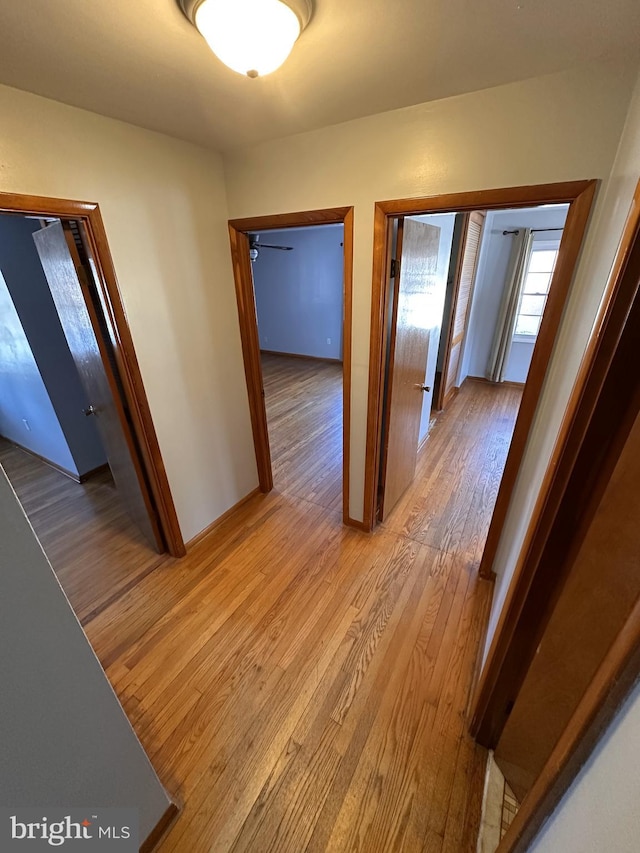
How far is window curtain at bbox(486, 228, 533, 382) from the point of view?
4.29 m

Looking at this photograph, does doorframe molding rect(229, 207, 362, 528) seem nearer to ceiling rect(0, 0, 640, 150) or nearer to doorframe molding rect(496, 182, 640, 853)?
ceiling rect(0, 0, 640, 150)

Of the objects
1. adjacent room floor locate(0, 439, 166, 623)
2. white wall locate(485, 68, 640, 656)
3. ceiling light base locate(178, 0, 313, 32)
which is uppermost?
ceiling light base locate(178, 0, 313, 32)

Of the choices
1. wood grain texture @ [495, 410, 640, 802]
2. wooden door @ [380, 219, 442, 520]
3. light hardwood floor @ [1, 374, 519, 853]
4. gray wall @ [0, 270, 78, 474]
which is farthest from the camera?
gray wall @ [0, 270, 78, 474]

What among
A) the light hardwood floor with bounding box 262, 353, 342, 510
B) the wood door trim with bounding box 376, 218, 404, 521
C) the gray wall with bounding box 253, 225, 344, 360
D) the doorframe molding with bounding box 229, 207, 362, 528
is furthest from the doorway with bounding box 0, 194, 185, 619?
the gray wall with bounding box 253, 225, 344, 360

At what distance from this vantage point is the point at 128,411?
1.78m

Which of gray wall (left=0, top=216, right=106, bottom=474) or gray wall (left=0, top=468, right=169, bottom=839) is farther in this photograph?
gray wall (left=0, top=216, right=106, bottom=474)

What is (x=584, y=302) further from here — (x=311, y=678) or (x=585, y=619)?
(x=311, y=678)

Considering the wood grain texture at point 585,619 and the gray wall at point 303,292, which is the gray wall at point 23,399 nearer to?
the wood grain texture at point 585,619

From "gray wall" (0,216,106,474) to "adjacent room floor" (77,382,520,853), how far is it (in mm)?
1592

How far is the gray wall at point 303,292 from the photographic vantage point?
18.8ft

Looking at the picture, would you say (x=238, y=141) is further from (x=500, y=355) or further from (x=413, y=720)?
(x=500, y=355)

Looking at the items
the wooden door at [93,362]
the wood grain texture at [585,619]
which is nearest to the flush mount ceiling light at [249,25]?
the wooden door at [93,362]

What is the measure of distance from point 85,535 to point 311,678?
1.90 m

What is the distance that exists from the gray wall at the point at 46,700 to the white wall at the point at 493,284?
202 inches
